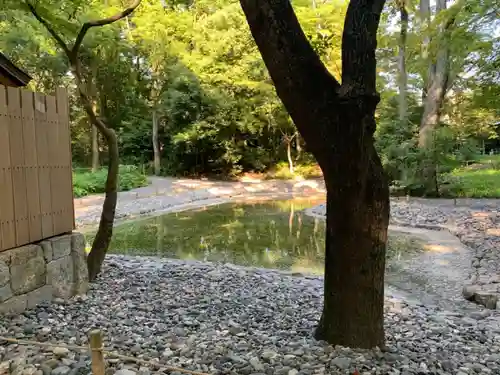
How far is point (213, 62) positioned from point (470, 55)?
37.5 ft

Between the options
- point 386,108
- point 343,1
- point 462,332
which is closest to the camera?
point 462,332

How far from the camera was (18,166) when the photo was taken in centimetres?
356

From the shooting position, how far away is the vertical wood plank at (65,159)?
4074mm

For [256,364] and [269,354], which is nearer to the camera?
[256,364]

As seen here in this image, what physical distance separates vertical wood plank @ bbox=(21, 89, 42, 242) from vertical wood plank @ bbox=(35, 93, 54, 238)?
0.15 feet

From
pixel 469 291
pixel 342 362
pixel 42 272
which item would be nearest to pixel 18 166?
pixel 42 272

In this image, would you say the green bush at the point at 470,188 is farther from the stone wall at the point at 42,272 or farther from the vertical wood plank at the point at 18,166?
the vertical wood plank at the point at 18,166

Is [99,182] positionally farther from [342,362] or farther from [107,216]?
[342,362]

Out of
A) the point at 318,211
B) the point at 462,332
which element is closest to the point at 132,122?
the point at 318,211

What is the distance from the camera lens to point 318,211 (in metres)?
13.0

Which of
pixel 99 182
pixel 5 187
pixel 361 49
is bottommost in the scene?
pixel 99 182

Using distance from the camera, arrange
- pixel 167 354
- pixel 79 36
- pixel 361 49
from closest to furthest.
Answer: pixel 361 49, pixel 167 354, pixel 79 36

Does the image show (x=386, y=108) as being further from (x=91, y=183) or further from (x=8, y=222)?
(x=8, y=222)

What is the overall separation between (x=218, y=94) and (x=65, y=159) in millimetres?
16196
